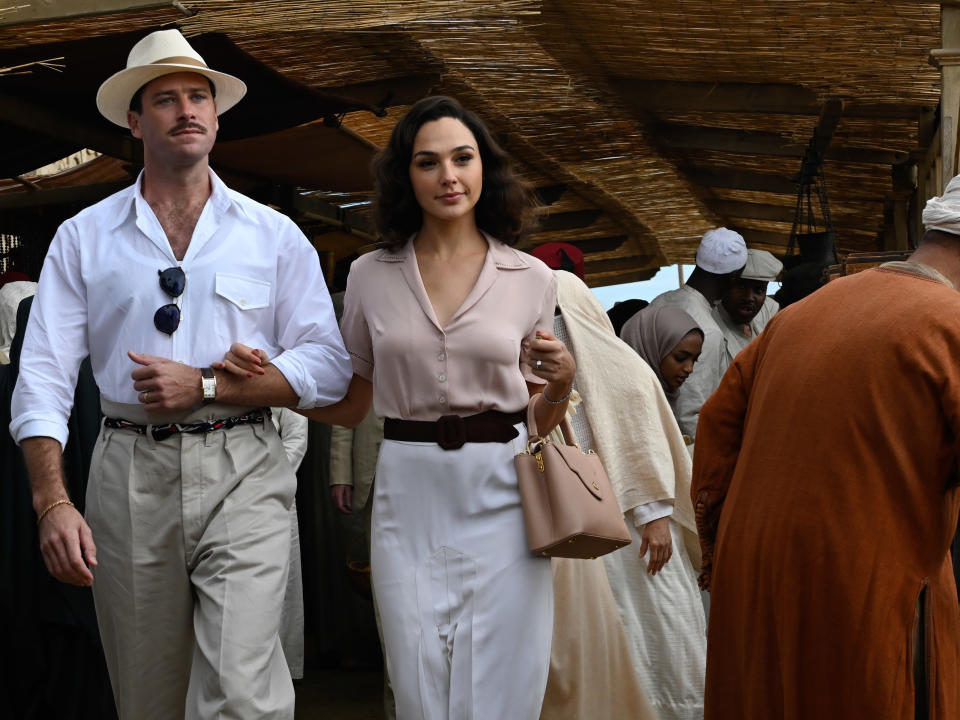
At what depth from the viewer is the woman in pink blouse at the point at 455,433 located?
371 cm

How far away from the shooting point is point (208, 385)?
370 cm

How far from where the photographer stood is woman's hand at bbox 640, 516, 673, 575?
4.96 meters

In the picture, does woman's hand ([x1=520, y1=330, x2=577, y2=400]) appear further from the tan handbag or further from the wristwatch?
the wristwatch

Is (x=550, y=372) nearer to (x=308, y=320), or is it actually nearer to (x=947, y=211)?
(x=308, y=320)

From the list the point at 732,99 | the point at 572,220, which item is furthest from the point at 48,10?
the point at 572,220

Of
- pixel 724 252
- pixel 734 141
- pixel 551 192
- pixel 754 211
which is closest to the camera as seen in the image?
pixel 724 252

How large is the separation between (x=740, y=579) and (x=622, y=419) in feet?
4.49

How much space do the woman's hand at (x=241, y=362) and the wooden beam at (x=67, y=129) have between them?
2.89 metres

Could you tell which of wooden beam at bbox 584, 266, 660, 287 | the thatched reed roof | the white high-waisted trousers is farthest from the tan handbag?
wooden beam at bbox 584, 266, 660, 287

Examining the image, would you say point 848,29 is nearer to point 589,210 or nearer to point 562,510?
point 562,510

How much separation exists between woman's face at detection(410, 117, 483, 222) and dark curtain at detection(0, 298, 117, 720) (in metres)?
1.91

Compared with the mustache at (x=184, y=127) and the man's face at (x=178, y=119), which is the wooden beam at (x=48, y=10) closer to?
the man's face at (x=178, y=119)

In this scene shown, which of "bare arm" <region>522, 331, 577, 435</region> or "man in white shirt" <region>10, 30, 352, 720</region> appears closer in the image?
"man in white shirt" <region>10, 30, 352, 720</region>

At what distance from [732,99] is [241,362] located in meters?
5.88
